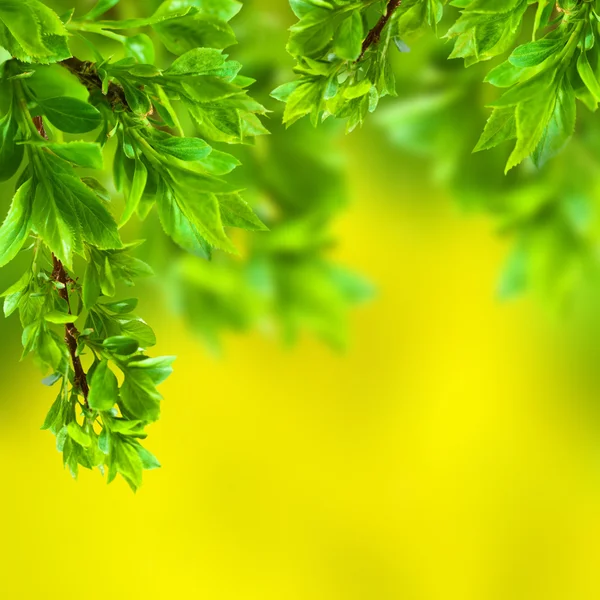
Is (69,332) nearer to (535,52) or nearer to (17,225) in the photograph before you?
(17,225)

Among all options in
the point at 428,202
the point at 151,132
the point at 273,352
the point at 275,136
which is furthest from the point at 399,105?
Answer: the point at 151,132

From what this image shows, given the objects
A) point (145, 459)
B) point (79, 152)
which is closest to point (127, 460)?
point (145, 459)

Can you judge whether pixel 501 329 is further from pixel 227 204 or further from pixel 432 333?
pixel 227 204

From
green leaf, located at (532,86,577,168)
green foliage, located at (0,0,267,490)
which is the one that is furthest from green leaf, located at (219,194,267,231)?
green leaf, located at (532,86,577,168)

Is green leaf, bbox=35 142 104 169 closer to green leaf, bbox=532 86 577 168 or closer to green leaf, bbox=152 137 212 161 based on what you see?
green leaf, bbox=152 137 212 161

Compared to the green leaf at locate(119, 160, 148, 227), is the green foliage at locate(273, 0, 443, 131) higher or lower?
higher

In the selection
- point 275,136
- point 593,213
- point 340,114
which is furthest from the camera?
point 593,213
